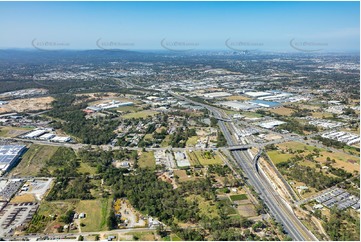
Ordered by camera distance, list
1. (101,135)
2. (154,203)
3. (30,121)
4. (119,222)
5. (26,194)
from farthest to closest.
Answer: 1. (30,121)
2. (101,135)
3. (26,194)
4. (154,203)
5. (119,222)

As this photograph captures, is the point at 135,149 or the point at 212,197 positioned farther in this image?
the point at 135,149

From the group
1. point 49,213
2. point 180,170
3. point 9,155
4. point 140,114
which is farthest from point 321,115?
point 9,155

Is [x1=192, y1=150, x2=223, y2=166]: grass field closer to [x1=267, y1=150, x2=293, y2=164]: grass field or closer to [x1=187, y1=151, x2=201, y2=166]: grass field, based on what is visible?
[x1=187, y1=151, x2=201, y2=166]: grass field

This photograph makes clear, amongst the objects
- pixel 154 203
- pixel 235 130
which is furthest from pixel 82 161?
pixel 235 130

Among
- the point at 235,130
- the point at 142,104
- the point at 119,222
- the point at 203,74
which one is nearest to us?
the point at 119,222

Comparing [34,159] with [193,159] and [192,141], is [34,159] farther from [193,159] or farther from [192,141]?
[192,141]

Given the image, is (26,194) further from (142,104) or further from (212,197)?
(142,104)
